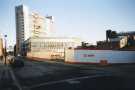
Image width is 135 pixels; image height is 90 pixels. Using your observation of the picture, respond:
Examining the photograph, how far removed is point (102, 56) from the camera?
45000 millimetres

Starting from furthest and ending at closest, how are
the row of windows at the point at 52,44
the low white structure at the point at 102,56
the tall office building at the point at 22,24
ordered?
the tall office building at the point at 22,24 → the row of windows at the point at 52,44 → the low white structure at the point at 102,56

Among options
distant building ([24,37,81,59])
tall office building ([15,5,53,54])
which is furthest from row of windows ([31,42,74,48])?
tall office building ([15,5,53,54])

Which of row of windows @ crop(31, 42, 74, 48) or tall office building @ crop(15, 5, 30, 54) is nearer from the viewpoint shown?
Result: row of windows @ crop(31, 42, 74, 48)

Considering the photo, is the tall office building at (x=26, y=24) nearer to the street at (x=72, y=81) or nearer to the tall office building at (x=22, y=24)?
the tall office building at (x=22, y=24)

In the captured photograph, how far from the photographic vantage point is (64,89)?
508 inches

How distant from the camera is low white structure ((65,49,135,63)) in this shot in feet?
148

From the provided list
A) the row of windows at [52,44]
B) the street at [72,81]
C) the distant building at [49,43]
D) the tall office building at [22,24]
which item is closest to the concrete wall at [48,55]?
the distant building at [49,43]

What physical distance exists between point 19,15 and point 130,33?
113m

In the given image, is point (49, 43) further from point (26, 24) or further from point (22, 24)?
point (22, 24)

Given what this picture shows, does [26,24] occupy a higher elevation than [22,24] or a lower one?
lower

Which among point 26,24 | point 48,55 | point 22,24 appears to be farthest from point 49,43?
point 48,55

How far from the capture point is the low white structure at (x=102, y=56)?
148 feet

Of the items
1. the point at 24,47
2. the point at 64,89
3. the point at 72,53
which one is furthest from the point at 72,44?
the point at 64,89

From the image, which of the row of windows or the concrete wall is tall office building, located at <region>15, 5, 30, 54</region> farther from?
the concrete wall
